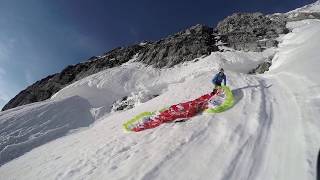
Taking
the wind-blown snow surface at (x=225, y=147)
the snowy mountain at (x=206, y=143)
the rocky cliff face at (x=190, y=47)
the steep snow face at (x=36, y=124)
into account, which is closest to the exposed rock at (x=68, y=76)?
the rocky cliff face at (x=190, y=47)

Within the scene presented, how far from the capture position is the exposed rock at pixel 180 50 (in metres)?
42.9

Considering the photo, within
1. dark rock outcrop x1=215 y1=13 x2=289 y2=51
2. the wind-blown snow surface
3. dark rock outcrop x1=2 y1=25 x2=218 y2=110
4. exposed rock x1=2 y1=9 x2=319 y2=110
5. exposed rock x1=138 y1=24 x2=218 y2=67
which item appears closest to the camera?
the wind-blown snow surface

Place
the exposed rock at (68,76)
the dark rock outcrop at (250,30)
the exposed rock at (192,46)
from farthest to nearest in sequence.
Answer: the exposed rock at (68,76) < the exposed rock at (192,46) < the dark rock outcrop at (250,30)

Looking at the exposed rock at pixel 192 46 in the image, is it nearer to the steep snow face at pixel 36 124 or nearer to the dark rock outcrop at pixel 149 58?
the dark rock outcrop at pixel 149 58

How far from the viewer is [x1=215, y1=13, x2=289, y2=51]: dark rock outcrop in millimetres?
40100

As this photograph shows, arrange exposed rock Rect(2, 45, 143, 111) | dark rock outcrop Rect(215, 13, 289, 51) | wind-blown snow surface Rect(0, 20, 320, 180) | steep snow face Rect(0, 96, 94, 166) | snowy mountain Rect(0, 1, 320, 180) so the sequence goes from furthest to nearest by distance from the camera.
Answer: exposed rock Rect(2, 45, 143, 111), dark rock outcrop Rect(215, 13, 289, 51), steep snow face Rect(0, 96, 94, 166), snowy mountain Rect(0, 1, 320, 180), wind-blown snow surface Rect(0, 20, 320, 180)

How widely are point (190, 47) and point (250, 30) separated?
1058cm

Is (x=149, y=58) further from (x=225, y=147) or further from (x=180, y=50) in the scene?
(x=225, y=147)

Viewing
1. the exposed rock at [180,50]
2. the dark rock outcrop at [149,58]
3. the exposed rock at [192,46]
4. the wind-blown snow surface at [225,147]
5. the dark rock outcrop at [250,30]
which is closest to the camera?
the wind-blown snow surface at [225,147]

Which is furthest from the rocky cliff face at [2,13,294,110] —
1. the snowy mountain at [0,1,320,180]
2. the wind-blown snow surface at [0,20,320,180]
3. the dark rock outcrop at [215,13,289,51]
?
the wind-blown snow surface at [0,20,320,180]

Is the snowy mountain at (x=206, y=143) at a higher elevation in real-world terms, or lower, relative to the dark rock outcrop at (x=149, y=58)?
lower

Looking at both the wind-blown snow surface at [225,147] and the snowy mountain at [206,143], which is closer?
the wind-blown snow surface at [225,147]

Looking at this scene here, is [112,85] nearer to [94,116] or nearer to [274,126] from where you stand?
[94,116]

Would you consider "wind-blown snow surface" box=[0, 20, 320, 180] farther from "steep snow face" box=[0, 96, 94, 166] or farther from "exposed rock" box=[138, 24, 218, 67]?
"exposed rock" box=[138, 24, 218, 67]
